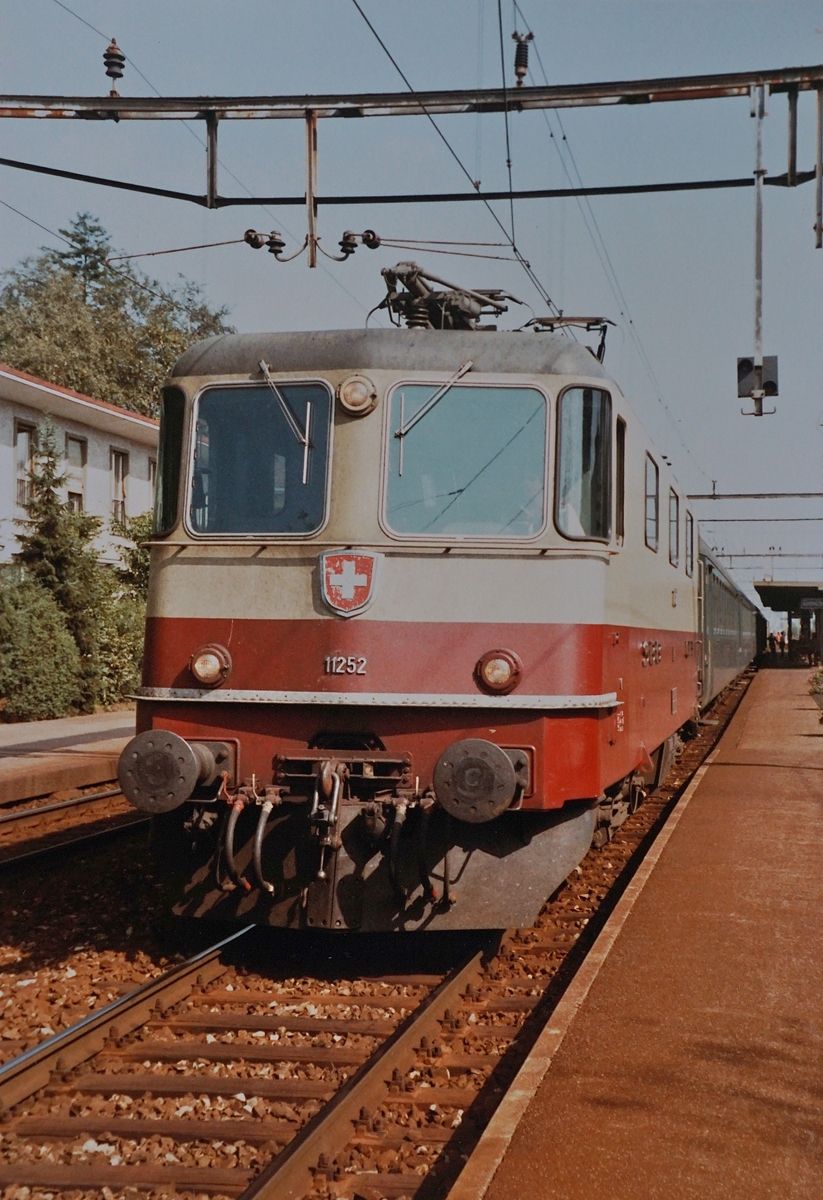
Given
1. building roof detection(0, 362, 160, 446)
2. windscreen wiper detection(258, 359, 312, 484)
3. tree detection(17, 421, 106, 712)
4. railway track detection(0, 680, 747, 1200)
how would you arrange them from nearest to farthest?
railway track detection(0, 680, 747, 1200)
windscreen wiper detection(258, 359, 312, 484)
tree detection(17, 421, 106, 712)
building roof detection(0, 362, 160, 446)

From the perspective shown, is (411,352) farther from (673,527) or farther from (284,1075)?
(673,527)

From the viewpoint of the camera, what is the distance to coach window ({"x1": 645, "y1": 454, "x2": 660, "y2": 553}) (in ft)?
29.9

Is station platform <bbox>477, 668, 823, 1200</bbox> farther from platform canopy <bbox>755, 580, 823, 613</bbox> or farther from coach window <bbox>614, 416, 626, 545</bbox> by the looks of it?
platform canopy <bbox>755, 580, 823, 613</bbox>

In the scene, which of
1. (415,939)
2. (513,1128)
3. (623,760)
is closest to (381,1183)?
(513,1128)

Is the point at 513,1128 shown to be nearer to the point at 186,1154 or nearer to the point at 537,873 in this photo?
the point at 186,1154

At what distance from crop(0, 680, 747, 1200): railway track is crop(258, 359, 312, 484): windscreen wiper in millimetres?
2728

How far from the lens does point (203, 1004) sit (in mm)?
6316

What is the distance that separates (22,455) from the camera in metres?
28.4

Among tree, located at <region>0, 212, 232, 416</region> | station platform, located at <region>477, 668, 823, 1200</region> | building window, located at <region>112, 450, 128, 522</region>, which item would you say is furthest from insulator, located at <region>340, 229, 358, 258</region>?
tree, located at <region>0, 212, 232, 416</region>

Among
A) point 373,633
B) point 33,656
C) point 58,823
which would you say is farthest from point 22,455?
point 373,633

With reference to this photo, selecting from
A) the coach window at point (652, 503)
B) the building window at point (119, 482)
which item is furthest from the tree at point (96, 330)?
the coach window at point (652, 503)

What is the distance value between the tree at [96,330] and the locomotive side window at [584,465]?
1598 inches

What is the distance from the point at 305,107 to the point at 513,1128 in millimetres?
9468

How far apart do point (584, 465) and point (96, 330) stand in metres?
47.3
